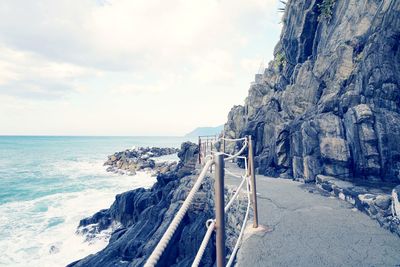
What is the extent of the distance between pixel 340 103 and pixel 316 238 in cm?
738

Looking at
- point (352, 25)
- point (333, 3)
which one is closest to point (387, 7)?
point (352, 25)

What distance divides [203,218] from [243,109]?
13.3 meters

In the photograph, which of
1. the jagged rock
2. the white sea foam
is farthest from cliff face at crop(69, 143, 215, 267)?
the jagged rock

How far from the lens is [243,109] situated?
21.8 metres

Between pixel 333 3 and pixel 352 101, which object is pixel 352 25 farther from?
pixel 352 101

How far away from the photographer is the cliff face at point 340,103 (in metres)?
8.77

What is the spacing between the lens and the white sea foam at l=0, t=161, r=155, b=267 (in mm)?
13788

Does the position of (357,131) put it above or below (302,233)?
above

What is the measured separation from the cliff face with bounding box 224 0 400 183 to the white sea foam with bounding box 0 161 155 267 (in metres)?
11.5

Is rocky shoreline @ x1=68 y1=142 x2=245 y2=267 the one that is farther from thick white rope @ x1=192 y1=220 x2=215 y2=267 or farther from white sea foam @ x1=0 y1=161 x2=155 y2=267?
thick white rope @ x1=192 y1=220 x2=215 y2=267

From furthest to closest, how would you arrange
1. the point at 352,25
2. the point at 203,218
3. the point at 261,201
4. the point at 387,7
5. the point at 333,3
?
the point at 333,3, the point at 352,25, the point at 387,7, the point at 203,218, the point at 261,201

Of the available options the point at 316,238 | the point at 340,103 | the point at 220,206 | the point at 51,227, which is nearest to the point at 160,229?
the point at 316,238

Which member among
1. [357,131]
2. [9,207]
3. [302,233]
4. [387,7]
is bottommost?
[9,207]

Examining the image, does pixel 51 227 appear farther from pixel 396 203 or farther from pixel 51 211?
pixel 396 203
